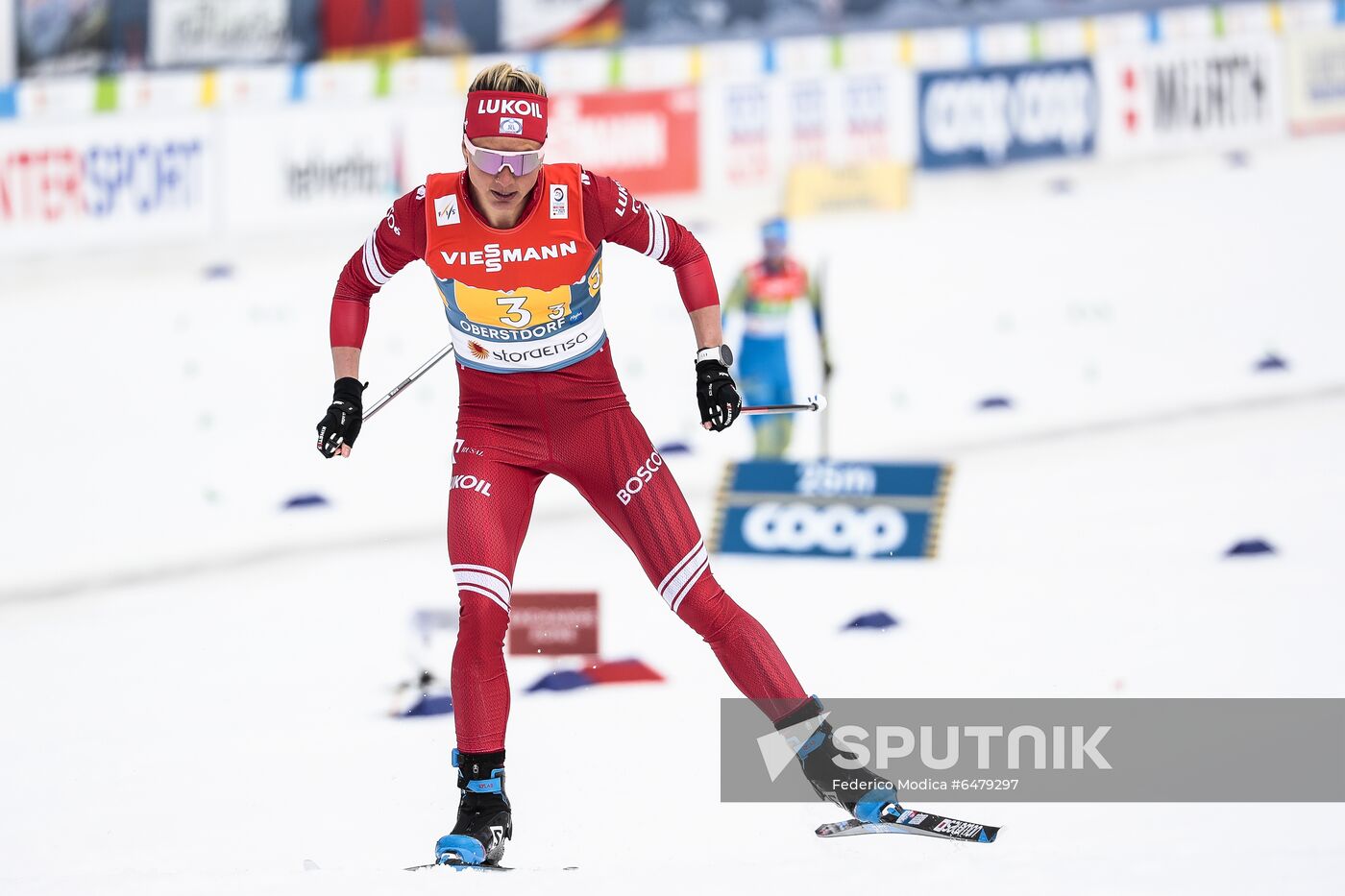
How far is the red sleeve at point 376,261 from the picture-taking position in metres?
5.10

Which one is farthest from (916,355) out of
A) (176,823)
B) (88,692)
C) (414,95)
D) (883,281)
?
(176,823)

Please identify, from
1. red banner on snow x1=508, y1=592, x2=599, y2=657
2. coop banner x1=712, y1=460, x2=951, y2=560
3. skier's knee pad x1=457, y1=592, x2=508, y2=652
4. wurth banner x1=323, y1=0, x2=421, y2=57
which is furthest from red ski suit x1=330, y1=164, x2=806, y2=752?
wurth banner x1=323, y1=0, x2=421, y2=57

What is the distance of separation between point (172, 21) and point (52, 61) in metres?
1.35

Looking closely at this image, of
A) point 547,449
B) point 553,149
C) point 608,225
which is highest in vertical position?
point 553,149

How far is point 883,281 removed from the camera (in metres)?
16.2

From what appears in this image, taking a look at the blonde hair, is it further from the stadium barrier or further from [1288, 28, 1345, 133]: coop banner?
[1288, 28, 1345, 133]: coop banner

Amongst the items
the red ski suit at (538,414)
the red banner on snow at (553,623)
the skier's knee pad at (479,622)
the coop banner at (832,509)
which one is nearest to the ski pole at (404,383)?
the red ski suit at (538,414)

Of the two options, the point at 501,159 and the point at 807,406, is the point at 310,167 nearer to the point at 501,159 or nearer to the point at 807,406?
the point at 807,406

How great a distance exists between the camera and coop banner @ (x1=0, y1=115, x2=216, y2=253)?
15984mm

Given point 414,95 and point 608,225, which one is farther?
point 414,95

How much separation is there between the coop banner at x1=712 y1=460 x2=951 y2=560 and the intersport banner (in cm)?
1187

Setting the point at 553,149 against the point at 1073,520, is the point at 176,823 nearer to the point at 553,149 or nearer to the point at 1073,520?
the point at 1073,520

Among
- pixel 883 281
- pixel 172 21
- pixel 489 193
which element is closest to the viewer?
pixel 489 193

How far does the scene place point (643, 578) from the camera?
9.32 meters
